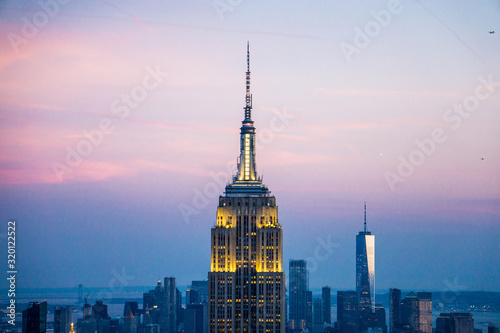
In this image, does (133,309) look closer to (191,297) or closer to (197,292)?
(191,297)

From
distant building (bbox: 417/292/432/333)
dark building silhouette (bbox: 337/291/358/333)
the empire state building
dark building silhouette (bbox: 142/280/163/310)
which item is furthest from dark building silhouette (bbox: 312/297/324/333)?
the empire state building

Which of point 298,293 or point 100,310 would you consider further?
point 298,293

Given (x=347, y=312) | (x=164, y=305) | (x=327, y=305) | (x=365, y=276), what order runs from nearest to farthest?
(x=164, y=305) < (x=327, y=305) < (x=347, y=312) < (x=365, y=276)

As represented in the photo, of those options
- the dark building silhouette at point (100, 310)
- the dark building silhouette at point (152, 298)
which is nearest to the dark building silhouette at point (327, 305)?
the dark building silhouette at point (152, 298)

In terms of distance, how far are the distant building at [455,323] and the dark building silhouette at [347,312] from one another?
780 centimetres

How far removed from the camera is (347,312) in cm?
5844

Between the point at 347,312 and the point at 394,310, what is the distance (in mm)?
4628

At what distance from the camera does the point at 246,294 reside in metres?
34.0

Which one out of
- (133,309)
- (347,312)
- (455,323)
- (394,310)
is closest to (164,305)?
(133,309)

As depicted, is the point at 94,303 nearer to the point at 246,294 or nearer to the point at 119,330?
the point at 119,330

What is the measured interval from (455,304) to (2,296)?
27.2 m

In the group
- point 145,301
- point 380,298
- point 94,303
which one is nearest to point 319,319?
point 380,298

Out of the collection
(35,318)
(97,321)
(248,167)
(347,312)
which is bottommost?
(35,318)

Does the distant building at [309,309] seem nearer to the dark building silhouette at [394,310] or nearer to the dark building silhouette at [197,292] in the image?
the dark building silhouette at [394,310]
